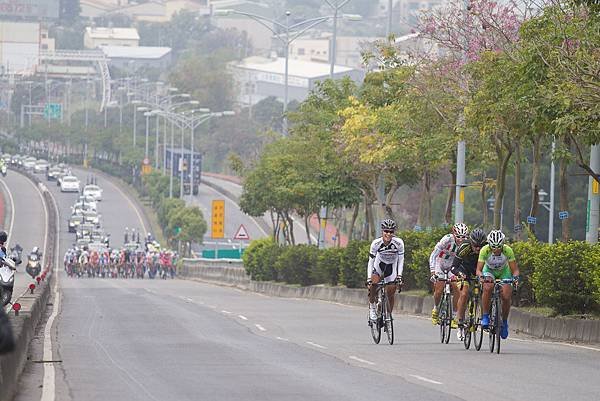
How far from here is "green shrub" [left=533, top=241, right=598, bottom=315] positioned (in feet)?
92.5

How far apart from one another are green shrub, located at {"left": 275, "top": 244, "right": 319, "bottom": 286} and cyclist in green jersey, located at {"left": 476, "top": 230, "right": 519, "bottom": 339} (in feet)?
107

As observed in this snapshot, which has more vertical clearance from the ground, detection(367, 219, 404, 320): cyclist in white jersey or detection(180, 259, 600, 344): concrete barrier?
detection(367, 219, 404, 320): cyclist in white jersey

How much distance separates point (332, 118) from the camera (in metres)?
56.8

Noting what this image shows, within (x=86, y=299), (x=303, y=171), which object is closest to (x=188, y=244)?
(x=303, y=171)

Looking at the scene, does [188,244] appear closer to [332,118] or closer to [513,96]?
[332,118]

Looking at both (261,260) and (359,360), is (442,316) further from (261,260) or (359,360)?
(261,260)

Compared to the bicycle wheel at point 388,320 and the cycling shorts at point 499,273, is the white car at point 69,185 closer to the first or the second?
the bicycle wheel at point 388,320

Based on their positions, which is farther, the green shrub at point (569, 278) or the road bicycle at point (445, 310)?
the green shrub at point (569, 278)

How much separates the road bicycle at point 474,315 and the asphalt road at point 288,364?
1.27ft

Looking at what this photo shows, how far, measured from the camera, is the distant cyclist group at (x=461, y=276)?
23.9 meters

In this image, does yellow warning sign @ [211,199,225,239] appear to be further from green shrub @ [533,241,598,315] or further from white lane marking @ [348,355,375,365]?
white lane marking @ [348,355,375,365]

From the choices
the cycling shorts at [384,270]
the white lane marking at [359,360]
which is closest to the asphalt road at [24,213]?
the cycling shorts at [384,270]

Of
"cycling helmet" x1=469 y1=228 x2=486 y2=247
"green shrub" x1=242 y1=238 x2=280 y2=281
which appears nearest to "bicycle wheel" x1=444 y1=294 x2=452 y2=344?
"cycling helmet" x1=469 y1=228 x2=486 y2=247

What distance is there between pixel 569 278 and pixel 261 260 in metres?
38.6
